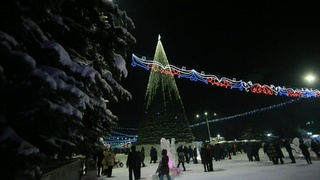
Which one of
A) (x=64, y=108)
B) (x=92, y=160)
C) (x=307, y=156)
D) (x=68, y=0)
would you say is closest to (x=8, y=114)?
(x=64, y=108)

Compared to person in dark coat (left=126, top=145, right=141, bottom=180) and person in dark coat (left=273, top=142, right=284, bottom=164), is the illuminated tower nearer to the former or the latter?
person in dark coat (left=273, top=142, right=284, bottom=164)

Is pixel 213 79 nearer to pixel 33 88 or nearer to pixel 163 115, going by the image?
pixel 163 115

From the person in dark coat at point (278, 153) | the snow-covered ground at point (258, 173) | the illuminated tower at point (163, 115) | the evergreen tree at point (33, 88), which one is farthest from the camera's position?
the illuminated tower at point (163, 115)

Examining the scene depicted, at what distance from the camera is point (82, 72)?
11.2ft

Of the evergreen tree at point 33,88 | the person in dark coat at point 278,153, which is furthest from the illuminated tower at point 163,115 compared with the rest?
the evergreen tree at point 33,88

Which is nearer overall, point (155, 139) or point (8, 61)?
point (8, 61)

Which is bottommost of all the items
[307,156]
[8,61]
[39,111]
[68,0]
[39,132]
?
[307,156]

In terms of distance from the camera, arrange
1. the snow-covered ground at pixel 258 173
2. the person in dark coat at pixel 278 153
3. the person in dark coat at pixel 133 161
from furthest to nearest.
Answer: the person in dark coat at pixel 278 153, the person in dark coat at pixel 133 161, the snow-covered ground at pixel 258 173

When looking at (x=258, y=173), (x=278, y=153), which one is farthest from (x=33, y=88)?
(x=278, y=153)

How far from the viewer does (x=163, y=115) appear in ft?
94.2

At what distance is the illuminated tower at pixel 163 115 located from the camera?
2781 centimetres

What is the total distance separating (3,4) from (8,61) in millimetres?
745

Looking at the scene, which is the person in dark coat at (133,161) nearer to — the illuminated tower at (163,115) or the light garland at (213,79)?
the light garland at (213,79)

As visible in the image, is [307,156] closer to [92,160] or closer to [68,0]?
[92,160]
